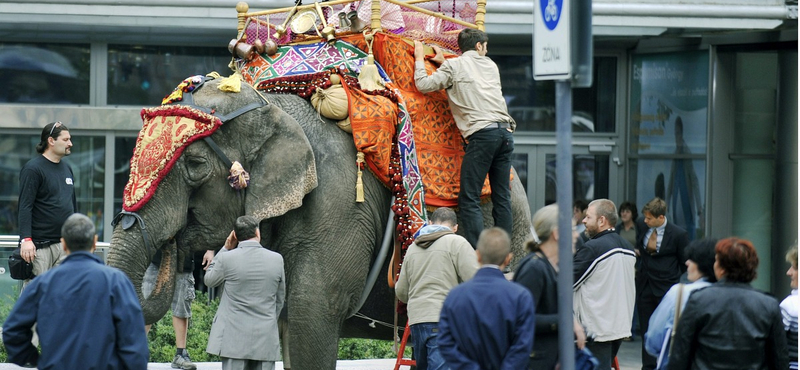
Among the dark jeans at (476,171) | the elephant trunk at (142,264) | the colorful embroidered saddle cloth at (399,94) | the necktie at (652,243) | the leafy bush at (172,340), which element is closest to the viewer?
the elephant trunk at (142,264)

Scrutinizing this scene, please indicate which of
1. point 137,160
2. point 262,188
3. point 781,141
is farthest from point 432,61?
point 781,141

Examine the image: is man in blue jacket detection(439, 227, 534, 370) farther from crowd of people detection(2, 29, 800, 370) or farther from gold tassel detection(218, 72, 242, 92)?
gold tassel detection(218, 72, 242, 92)

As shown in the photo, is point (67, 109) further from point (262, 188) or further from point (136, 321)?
point (136, 321)

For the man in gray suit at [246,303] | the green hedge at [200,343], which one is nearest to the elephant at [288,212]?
the man in gray suit at [246,303]

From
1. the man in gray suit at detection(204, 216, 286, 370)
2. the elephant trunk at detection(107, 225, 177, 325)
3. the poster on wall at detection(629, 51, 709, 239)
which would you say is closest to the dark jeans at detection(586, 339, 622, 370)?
the man in gray suit at detection(204, 216, 286, 370)

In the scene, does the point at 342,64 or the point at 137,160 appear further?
the point at 342,64

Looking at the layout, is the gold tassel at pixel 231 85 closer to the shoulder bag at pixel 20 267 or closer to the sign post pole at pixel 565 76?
the shoulder bag at pixel 20 267

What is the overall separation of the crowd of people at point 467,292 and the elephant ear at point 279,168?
224 mm

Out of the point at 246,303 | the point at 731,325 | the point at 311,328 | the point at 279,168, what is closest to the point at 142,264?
the point at 246,303

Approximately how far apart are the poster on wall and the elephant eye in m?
9.29

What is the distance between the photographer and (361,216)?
26.3 ft

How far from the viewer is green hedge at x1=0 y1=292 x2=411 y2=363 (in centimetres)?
1197

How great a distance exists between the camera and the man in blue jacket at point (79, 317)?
5953 mm

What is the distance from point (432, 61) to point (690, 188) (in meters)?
7.87
